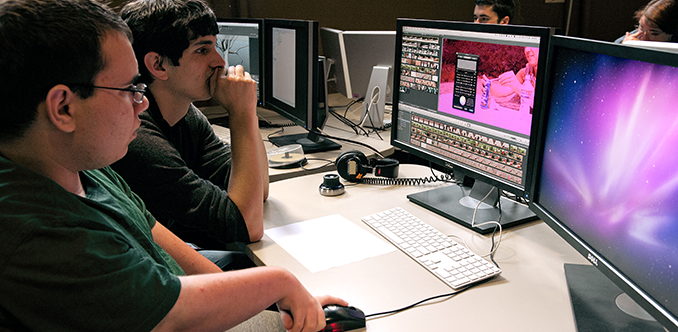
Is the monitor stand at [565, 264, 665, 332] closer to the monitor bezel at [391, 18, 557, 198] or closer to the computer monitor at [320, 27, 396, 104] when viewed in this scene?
the monitor bezel at [391, 18, 557, 198]

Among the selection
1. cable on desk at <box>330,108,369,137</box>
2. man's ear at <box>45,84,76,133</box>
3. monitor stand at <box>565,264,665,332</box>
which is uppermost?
man's ear at <box>45,84,76,133</box>

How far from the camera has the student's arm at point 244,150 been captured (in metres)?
1.26

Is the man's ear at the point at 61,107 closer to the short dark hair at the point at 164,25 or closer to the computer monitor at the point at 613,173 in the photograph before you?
the short dark hair at the point at 164,25

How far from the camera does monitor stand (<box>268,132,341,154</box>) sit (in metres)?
2.09

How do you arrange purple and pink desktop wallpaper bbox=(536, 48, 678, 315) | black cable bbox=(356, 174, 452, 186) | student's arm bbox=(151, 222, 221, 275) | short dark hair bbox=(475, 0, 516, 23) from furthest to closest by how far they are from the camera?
short dark hair bbox=(475, 0, 516, 23), black cable bbox=(356, 174, 452, 186), student's arm bbox=(151, 222, 221, 275), purple and pink desktop wallpaper bbox=(536, 48, 678, 315)

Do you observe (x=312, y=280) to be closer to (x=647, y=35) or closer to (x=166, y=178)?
(x=166, y=178)

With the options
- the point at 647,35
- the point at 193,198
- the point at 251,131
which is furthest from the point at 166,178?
the point at 647,35

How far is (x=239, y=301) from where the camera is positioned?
0.79m

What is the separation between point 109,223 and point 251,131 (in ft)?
2.27

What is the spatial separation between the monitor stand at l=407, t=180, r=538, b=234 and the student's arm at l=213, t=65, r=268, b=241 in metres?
0.48

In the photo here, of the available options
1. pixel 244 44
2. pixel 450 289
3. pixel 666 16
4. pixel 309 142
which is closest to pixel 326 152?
pixel 309 142

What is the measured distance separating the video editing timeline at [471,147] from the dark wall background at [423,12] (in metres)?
1.83

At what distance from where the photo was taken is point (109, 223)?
0.71 metres

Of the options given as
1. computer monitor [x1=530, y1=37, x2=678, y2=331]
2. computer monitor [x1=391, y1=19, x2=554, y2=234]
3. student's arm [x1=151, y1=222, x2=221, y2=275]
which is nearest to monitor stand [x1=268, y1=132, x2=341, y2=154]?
computer monitor [x1=391, y1=19, x2=554, y2=234]
